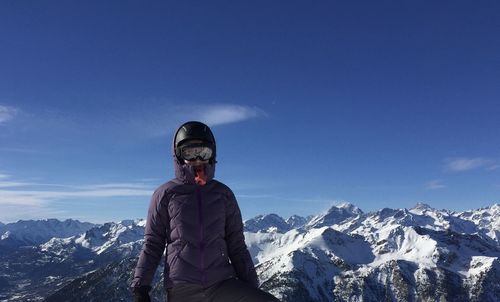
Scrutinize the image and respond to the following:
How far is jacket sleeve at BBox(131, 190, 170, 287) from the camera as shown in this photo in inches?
318

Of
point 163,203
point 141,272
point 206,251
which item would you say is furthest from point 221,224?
point 141,272

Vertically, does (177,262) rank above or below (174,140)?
below

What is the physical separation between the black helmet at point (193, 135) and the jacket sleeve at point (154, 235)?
2.85ft

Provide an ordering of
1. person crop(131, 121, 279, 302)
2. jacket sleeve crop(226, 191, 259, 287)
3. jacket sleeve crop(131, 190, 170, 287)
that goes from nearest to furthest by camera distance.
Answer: person crop(131, 121, 279, 302) → jacket sleeve crop(131, 190, 170, 287) → jacket sleeve crop(226, 191, 259, 287)

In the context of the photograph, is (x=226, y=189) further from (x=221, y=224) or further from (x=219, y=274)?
(x=219, y=274)

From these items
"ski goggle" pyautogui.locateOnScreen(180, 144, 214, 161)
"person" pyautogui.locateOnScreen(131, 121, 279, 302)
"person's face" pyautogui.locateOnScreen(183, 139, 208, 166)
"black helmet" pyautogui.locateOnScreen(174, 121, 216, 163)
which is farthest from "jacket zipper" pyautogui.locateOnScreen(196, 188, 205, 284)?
"black helmet" pyautogui.locateOnScreen(174, 121, 216, 163)

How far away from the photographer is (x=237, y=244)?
8.54 meters

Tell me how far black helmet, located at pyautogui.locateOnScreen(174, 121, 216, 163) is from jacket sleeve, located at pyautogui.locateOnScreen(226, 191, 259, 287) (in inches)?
37.3

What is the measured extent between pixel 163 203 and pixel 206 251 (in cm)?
112

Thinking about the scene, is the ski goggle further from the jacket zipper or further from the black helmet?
the jacket zipper

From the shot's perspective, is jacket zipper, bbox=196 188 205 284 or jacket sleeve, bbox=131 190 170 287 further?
jacket sleeve, bbox=131 190 170 287

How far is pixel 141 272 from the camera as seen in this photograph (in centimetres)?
790

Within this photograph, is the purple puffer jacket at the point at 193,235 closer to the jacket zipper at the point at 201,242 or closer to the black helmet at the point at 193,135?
the jacket zipper at the point at 201,242

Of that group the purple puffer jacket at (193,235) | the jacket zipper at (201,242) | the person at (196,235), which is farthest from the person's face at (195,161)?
the jacket zipper at (201,242)
